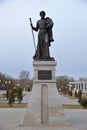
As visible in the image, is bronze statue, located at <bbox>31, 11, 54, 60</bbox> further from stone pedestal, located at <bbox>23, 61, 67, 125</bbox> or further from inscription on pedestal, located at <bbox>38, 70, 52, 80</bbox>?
inscription on pedestal, located at <bbox>38, 70, 52, 80</bbox>

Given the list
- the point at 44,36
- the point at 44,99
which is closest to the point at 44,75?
Result: the point at 44,99

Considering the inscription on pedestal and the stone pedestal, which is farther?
the inscription on pedestal

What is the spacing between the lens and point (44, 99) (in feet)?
53.0

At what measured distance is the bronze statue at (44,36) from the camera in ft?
55.0

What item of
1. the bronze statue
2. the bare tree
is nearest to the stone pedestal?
the bronze statue

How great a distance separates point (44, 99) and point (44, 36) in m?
2.72

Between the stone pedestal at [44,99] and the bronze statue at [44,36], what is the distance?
0.76 metres

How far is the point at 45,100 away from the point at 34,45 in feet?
8.36

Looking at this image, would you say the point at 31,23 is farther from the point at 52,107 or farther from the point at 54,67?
the point at 52,107

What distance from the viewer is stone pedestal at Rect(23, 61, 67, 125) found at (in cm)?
1593

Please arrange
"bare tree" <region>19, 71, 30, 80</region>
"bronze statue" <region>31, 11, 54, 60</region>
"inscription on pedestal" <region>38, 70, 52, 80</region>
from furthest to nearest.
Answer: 1. "bare tree" <region>19, 71, 30, 80</region>
2. "bronze statue" <region>31, 11, 54, 60</region>
3. "inscription on pedestal" <region>38, 70, 52, 80</region>

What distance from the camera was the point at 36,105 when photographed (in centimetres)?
1603

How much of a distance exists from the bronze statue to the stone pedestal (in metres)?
0.76

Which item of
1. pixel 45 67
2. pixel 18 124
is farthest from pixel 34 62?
pixel 18 124
